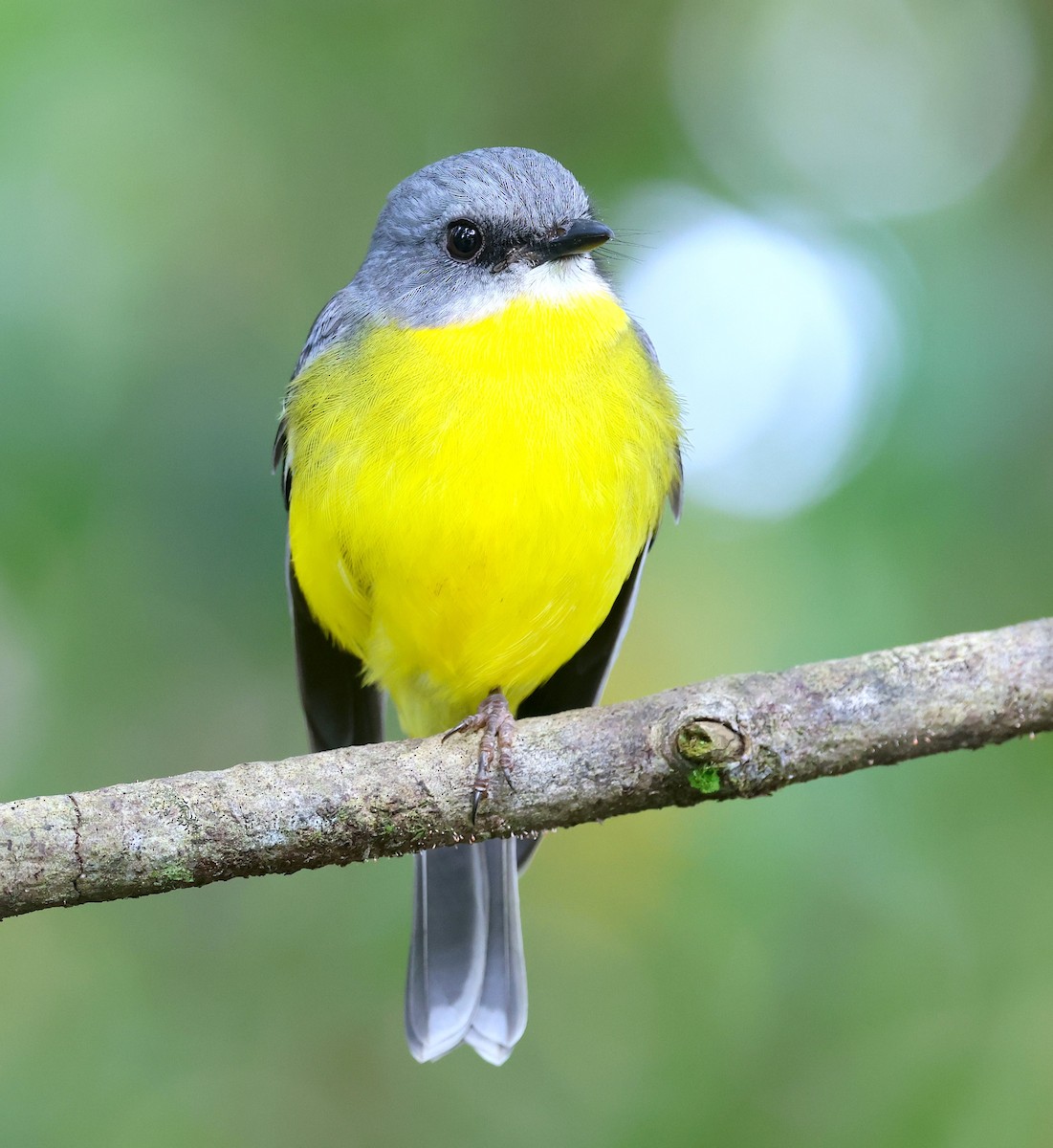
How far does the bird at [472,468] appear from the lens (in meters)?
3.58

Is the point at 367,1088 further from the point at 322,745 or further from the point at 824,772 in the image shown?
the point at 824,772

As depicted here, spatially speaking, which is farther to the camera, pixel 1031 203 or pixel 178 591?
pixel 1031 203

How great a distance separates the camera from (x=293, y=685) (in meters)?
5.66

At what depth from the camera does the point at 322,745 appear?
15.1 feet

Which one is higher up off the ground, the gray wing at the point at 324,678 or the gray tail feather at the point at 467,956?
the gray wing at the point at 324,678

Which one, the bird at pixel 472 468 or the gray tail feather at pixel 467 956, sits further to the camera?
the gray tail feather at pixel 467 956

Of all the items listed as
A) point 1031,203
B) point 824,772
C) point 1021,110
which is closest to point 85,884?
point 824,772

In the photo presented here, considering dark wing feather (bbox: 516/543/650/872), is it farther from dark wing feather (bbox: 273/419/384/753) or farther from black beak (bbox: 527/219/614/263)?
black beak (bbox: 527/219/614/263)

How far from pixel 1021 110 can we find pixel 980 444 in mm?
2054

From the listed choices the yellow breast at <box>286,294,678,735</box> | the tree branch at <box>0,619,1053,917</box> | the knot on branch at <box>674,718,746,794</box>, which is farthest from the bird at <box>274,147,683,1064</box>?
the knot on branch at <box>674,718,746,794</box>

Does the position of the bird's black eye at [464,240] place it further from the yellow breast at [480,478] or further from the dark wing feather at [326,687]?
the dark wing feather at [326,687]

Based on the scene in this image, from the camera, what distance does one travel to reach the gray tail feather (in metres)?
4.36

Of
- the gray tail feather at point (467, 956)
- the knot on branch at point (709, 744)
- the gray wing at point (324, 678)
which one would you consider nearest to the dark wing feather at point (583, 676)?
the gray tail feather at point (467, 956)

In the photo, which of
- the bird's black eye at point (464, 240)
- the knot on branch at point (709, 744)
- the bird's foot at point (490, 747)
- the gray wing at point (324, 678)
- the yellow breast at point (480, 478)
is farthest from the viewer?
the gray wing at point (324, 678)
